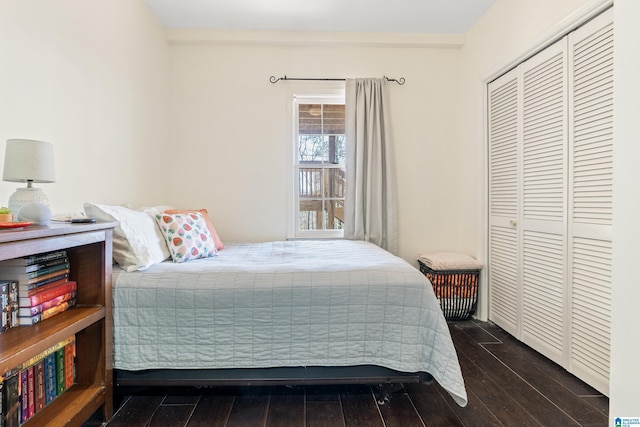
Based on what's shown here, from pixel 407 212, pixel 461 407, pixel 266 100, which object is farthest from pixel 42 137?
pixel 407 212

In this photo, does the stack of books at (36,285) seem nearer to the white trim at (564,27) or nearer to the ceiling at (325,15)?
the ceiling at (325,15)

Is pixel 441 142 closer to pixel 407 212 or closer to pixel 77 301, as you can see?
pixel 407 212

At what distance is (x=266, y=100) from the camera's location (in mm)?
3180

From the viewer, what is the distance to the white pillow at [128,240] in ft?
5.53

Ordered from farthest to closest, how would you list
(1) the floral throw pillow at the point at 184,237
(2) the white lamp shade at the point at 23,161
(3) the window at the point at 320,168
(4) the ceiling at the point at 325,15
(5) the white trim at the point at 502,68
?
(3) the window at the point at 320,168 < (4) the ceiling at the point at 325,15 < (1) the floral throw pillow at the point at 184,237 < (5) the white trim at the point at 502,68 < (2) the white lamp shade at the point at 23,161

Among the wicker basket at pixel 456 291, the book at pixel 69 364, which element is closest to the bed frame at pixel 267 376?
the book at pixel 69 364

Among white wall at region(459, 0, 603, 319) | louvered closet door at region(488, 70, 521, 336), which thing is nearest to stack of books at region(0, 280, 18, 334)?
louvered closet door at region(488, 70, 521, 336)

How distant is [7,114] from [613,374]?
2510 mm

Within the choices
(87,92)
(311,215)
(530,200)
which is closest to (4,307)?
(87,92)

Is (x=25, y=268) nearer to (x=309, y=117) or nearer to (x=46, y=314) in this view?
(x=46, y=314)

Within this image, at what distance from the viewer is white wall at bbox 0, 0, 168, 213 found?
1517mm

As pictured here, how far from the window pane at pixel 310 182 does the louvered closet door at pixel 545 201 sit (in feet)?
5.74

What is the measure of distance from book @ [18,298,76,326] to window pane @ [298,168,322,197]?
6.99 ft

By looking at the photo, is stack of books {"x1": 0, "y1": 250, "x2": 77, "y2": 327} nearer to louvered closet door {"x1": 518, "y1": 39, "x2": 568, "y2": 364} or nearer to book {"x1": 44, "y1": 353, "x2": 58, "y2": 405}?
book {"x1": 44, "y1": 353, "x2": 58, "y2": 405}
